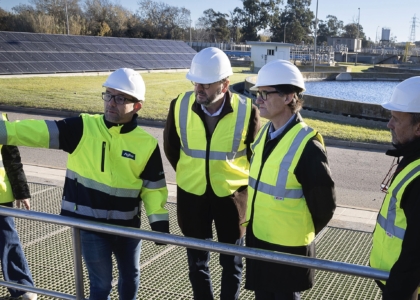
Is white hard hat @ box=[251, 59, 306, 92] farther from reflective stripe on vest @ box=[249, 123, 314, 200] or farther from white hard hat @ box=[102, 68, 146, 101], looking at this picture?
white hard hat @ box=[102, 68, 146, 101]

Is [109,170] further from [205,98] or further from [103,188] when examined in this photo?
[205,98]

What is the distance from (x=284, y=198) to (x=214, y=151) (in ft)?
2.87

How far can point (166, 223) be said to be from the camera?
313 centimetres

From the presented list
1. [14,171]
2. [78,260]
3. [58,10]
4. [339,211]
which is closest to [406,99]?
[78,260]

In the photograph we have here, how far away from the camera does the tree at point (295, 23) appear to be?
303ft

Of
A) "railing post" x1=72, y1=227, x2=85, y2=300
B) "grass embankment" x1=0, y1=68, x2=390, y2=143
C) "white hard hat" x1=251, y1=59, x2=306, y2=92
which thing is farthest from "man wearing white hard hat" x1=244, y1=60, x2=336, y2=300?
"grass embankment" x1=0, y1=68, x2=390, y2=143

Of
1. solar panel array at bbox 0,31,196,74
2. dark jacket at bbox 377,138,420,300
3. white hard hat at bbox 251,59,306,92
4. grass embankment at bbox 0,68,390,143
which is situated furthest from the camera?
solar panel array at bbox 0,31,196,74

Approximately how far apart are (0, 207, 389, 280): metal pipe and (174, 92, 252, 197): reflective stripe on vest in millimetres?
1201

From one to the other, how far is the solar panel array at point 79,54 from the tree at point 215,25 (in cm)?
5524

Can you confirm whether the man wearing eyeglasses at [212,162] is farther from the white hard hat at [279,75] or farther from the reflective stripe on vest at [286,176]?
the reflective stripe on vest at [286,176]

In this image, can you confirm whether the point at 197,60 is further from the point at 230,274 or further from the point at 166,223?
the point at 230,274

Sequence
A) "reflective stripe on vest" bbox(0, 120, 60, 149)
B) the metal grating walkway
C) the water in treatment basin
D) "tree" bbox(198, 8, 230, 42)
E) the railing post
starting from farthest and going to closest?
"tree" bbox(198, 8, 230, 42) → the water in treatment basin → the metal grating walkway → "reflective stripe on vest" bbox(0, 120, 60, 149) → the railing post

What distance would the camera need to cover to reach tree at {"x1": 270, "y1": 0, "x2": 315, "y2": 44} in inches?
3637

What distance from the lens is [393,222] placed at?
2328 mm
